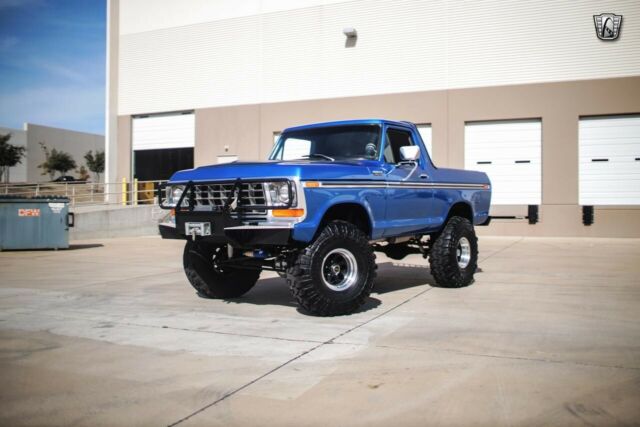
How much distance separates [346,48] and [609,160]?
399 inches

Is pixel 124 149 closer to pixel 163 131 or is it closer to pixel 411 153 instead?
pixel 163 131

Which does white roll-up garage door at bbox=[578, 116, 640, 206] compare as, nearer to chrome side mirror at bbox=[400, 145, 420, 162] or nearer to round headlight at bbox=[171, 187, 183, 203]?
chrome side mirror at bbox=[400, 145, 420, 162]

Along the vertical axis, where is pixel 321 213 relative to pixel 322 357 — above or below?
above

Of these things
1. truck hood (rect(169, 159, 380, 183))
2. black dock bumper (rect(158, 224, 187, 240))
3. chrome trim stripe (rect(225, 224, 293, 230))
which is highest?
truck hood (rect(169, 159, 380, 183))

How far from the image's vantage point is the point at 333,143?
24.4 feet

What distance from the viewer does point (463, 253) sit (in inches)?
342

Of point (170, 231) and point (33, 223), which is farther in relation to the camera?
point (33, 223)

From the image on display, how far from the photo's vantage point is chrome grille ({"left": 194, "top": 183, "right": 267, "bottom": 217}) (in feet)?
19.6

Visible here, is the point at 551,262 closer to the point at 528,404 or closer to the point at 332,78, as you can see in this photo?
the point at 528,404

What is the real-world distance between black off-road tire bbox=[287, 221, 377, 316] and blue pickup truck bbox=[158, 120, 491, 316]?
0.4 inches

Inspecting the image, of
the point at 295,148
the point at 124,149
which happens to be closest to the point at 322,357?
the point at 295,148

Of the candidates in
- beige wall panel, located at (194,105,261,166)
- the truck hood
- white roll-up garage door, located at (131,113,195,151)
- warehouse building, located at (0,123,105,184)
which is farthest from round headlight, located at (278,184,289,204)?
warehouse building, located at (0,123,105,184)

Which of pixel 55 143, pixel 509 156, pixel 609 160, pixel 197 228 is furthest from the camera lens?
pixel 55 143

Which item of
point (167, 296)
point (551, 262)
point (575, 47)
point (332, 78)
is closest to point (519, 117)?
point (575, 47)
